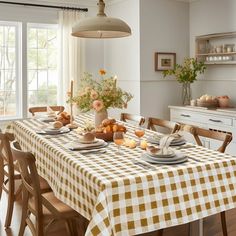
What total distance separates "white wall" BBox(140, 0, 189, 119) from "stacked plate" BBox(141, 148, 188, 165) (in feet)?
10.6

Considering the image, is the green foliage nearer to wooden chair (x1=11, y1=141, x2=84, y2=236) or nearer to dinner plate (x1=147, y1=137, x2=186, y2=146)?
dinner plate (x1=147, y1=137, x2=186, y2=146)

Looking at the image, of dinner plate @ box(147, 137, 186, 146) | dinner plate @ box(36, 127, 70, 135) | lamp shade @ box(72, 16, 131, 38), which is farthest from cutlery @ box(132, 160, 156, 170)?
lamp shade @ box(72, 16, 131, 38)

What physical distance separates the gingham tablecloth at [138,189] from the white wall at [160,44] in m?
3.11

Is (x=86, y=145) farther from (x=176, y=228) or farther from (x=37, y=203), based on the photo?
(x=176, y=228)

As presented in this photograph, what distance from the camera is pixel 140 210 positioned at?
1794 millimetres

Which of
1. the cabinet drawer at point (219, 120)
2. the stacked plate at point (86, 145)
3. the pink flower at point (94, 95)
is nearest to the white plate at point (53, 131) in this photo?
the pink flower at point (94, 95)

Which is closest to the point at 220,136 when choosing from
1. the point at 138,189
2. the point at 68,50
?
the point at 138,189

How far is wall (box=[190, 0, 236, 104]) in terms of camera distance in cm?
506

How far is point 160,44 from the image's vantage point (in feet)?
18.0

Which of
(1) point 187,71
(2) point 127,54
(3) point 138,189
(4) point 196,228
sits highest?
(2) point 127,54

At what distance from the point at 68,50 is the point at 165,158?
12.9ft

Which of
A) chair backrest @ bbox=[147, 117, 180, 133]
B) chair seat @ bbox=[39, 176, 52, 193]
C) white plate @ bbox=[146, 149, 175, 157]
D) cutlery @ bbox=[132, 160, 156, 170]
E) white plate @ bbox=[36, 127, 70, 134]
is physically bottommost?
chair seat @ bbox=[39, 176, 52, 193]

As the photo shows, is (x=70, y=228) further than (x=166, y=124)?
No

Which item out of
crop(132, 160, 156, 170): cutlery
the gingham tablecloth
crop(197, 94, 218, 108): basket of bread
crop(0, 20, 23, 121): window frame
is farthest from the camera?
crop(0, 20, 23, 121): window frame
